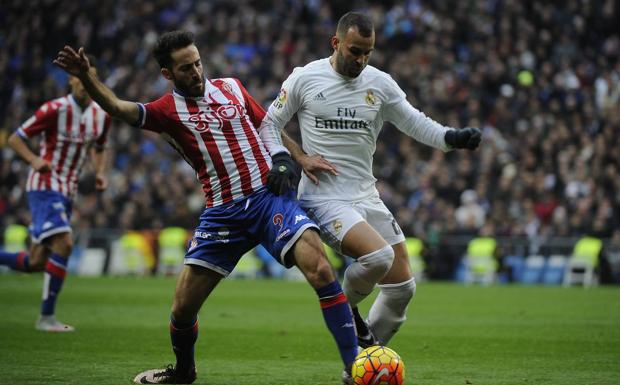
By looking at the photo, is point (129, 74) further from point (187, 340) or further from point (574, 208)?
point (187, 340)

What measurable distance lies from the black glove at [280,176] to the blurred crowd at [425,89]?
16.2 m

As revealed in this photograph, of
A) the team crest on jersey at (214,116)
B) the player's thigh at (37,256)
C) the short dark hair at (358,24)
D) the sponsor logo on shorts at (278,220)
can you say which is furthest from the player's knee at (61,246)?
the short dark hair at (358,24)

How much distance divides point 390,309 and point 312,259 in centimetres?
143

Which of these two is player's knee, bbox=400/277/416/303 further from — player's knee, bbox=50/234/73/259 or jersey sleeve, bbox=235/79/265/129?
player's knee, bbox=50/234/73/259

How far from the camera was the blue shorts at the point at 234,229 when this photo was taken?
23.1ft

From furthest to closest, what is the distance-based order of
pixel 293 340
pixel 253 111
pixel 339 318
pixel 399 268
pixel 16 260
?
pixel 16 260 < pixel 293 340 < pixel 399 268 < pixel 253 111 < pixel 339 318

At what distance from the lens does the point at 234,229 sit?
714cm

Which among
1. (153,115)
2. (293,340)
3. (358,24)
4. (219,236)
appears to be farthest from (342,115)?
(293,340)

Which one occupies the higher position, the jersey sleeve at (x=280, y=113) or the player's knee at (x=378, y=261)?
the jersey sleeve at (x=280, y=113)

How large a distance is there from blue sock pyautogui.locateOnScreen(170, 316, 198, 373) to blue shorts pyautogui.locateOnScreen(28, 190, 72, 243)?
4339 millimetres

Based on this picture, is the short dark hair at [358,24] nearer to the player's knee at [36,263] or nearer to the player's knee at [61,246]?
the player's knee at [61,246]

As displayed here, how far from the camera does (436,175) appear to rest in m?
24.5

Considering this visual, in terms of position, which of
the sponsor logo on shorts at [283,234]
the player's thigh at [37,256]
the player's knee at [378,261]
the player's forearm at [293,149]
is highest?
the player's forearm at [293,149]

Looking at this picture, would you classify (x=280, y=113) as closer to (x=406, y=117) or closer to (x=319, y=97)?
(x=319, y=97)
